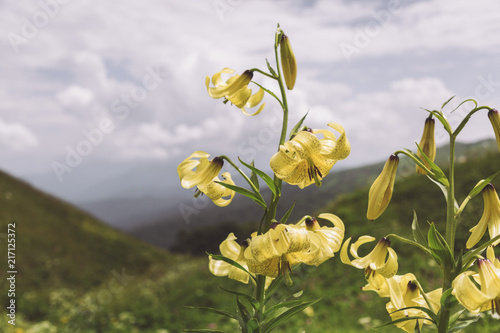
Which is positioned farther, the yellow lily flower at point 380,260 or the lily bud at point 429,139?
the lily bud at point 429,139

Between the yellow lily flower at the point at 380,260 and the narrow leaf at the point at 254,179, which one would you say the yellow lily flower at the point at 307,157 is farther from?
the yellow lily flower at the point at 380,260

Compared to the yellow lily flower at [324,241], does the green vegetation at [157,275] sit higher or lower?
lower

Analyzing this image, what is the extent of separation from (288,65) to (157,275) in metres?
9.06

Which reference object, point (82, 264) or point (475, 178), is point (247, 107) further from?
point (82, 264)

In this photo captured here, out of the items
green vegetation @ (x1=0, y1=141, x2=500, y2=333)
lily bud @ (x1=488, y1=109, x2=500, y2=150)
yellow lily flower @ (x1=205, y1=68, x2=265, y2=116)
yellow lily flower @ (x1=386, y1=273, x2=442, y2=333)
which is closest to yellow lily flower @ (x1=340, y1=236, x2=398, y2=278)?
yellow lily flower @ (x1=386, y1=273, x2=442, y2=333)

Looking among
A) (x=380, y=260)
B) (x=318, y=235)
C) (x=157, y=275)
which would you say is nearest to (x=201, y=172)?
(x=318, y=235)

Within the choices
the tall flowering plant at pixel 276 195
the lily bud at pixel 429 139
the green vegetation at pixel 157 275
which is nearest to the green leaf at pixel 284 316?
the tall flowering plant at pixel 276 195

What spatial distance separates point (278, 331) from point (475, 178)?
4713mm

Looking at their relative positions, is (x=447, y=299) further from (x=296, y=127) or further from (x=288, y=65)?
(x=288, y=65)

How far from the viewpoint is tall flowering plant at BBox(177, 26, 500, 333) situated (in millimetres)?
1322

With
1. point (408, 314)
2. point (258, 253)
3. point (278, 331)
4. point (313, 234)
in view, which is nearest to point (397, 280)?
point (408, 314)

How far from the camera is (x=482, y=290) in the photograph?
4.05 feet

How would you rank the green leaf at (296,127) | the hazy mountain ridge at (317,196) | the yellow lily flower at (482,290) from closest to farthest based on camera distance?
the yellow lily flower at (482,290), the green leaf at (296,127), the hazy mountain ridge at (317,196)

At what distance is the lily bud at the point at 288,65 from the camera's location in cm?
149
